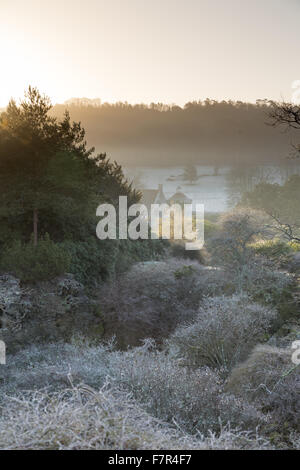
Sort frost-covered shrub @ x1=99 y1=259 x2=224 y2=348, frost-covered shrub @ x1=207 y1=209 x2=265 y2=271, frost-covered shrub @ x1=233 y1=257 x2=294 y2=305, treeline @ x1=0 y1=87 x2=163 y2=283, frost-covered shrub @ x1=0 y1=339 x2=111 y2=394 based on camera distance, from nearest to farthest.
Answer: frost-covered shrub @ x1=0 y1=339 x2=111 y2=394 < frost-covered shrub @ x1=99 y1=259 x2=224 y2=348 < frost-covered shrub @ x1=233 y1=257 x2=294 y2=305 < treeline @ x1=0 y1=87 x2=163 y2=283 < frost-covered shrub @ x1=207 y1=209 x2=265 y2=271

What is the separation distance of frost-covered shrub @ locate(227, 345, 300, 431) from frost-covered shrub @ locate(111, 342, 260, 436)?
873 millimetres

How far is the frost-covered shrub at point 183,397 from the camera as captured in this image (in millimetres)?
8812

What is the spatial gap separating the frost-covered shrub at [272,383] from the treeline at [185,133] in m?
45.1

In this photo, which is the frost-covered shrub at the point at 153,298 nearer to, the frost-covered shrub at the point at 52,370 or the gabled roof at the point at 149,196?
the frost-covered shrub at the point at 52,370

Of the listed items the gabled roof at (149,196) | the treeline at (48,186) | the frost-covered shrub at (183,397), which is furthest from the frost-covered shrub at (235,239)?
the gabled roof at (149,196)

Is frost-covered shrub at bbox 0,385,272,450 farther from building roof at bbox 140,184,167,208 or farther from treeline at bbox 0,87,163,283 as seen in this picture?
building roof at bbox 140,184,167,208

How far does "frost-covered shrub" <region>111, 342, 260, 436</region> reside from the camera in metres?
8.81

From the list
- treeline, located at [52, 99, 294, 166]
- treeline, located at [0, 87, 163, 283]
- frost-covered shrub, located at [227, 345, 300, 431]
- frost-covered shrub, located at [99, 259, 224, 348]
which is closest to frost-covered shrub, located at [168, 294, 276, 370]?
frost-covered shrub, located at [227, 345, 300, 431]

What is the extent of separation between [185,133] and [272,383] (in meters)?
57.8

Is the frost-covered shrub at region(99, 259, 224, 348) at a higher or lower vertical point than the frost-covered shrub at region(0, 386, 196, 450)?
lower

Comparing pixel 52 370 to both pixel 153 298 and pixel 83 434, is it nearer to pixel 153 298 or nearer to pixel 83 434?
pixel 83 434
